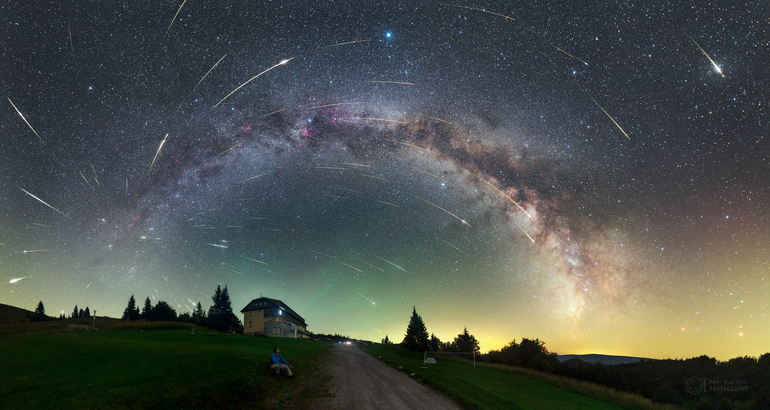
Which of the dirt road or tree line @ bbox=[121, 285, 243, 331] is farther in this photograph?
tree line @ bbox=[121, 285, 243, 331]

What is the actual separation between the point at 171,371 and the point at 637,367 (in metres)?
48.5

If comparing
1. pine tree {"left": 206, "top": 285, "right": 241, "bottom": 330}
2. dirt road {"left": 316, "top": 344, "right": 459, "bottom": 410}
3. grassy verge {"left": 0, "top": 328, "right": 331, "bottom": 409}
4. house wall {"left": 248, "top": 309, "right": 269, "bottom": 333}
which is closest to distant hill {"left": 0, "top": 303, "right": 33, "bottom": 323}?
pine tree {"left": 206, "top": 285, "right": 241, "bottom": 330}

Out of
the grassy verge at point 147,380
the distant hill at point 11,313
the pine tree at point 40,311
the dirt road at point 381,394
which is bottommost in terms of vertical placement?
the distant hill at point 11,313

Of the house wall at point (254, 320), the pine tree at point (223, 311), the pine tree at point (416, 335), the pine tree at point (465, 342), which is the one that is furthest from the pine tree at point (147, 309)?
the pine tree at point (465, 342)

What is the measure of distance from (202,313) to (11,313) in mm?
85668

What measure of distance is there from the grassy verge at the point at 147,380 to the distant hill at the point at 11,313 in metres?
158

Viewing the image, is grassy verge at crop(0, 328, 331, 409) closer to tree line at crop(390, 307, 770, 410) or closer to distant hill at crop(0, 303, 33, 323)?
tree line at crop(390, 307, 770, 410)

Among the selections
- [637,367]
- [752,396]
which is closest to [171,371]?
[752,396]

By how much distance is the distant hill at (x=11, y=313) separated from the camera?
393ft

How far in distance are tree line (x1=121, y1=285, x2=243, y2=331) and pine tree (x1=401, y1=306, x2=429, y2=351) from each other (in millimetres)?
55676

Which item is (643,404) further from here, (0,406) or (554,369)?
(0,406)

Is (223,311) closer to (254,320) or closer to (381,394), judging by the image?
(254,320)

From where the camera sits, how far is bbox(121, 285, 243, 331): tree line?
3981 inches

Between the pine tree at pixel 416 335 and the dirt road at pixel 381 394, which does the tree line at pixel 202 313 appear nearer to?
the pine tree at pixel 416 335
